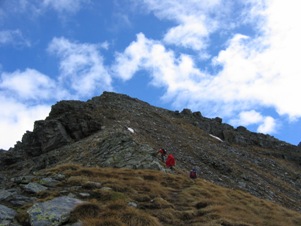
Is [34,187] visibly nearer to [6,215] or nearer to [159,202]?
[6,215]

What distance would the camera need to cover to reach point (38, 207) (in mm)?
18312

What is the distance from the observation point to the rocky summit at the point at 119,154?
2416 centimetres

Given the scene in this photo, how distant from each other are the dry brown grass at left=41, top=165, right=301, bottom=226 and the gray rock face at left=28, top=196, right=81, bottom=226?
57 centimetres

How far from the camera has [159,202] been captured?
2267 centimetres

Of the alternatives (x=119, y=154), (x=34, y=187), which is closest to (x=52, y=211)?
(x=34, y=187)

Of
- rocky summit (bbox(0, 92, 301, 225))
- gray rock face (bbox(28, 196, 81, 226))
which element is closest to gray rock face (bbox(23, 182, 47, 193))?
rocky summit (bbox(0, 92, 301, 225))

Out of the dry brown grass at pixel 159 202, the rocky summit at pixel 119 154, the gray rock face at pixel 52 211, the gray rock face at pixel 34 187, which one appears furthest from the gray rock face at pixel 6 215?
the gray rock face at pixel 34 187

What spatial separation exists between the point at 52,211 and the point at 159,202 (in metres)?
6.81

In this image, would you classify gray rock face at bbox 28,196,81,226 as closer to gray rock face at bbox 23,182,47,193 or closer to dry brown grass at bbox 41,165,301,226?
dry brown grass at bbox 41,165,301,226

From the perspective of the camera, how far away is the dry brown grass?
18.3 meters

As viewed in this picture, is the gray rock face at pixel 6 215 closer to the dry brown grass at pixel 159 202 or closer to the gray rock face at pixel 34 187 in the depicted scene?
the dry brown grass at pixel 159 202

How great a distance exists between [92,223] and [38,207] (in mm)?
3126

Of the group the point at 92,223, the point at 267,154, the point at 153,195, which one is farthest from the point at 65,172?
the point at 267,154

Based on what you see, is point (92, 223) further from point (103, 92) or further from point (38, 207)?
point (103, 92)
